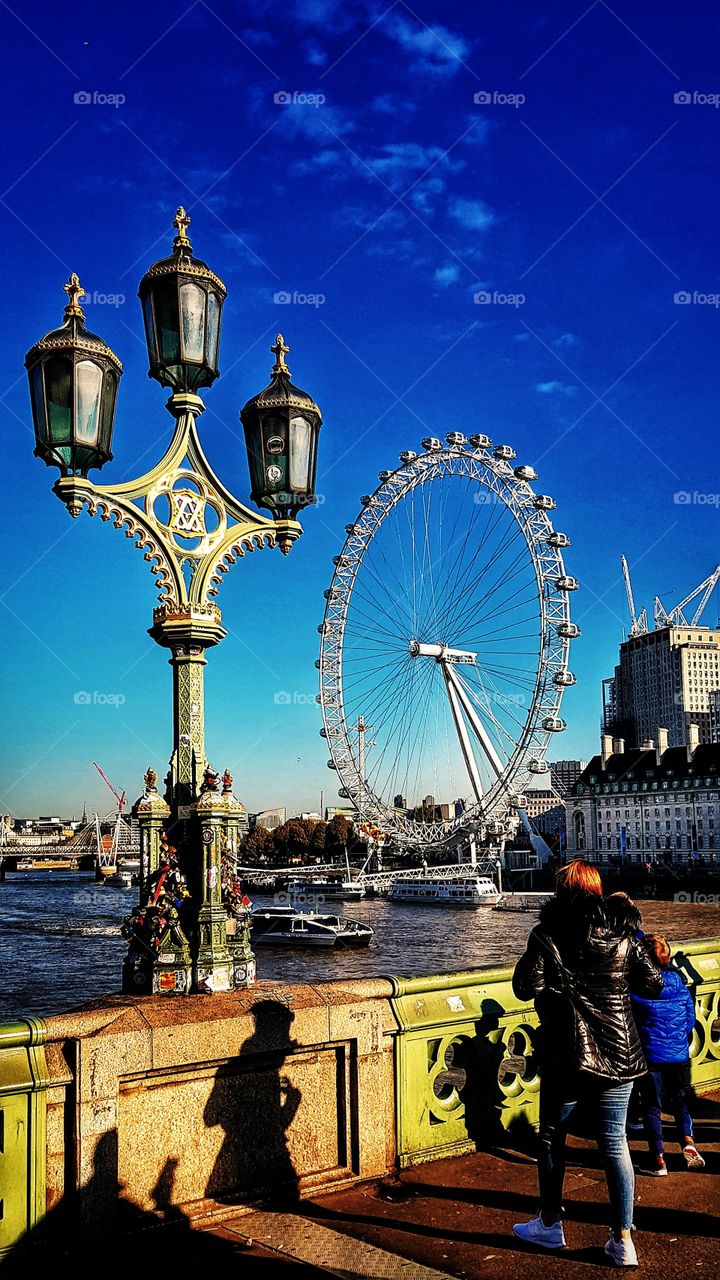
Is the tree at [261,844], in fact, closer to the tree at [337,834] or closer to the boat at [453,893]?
the tree at [337,834]

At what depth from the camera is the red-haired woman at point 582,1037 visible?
5.38m

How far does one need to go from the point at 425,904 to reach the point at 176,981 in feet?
323

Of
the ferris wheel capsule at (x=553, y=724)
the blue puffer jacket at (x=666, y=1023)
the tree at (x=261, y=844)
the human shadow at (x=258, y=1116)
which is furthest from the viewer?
the tree at (x=261, y=844)

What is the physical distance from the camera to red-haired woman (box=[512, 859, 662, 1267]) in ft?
17.6

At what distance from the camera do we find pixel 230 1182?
6.04 meters

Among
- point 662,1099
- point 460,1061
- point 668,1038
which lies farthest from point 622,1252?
point 662,1099

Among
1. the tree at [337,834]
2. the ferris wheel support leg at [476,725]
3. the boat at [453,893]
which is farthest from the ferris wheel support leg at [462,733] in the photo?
the tree at [337,834]

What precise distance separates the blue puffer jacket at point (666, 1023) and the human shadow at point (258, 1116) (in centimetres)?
244

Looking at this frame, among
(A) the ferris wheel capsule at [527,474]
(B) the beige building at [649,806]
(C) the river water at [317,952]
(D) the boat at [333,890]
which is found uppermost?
(A) the ferris wheel capsule at [527,474]

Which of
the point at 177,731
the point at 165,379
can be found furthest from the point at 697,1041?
the point at 165,379

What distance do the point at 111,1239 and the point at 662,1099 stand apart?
3.85 metres

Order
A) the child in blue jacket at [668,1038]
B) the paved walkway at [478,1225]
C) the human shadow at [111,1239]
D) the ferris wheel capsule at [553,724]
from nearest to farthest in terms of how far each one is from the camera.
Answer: the human shadow at [111,1239] → the paved walkway at [478,1225] → the child in blue jacket at [668,1038] → the ferris wheel capsule at [553,724]

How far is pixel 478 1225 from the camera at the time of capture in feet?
19.3

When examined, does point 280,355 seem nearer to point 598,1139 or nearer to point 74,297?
point 74,297
